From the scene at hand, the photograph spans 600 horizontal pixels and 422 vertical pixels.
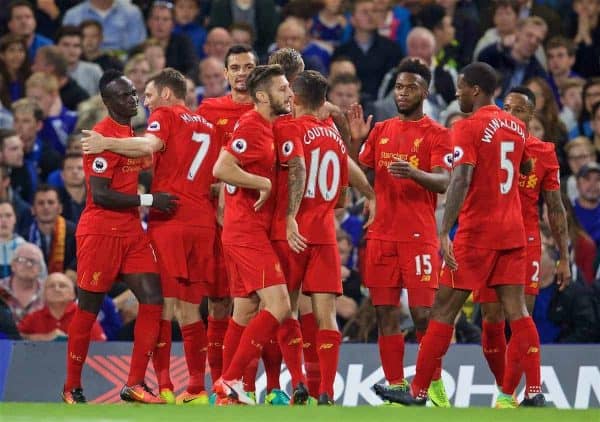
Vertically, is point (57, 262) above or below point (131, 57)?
below

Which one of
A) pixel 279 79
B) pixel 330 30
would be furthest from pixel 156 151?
pixel 330 30

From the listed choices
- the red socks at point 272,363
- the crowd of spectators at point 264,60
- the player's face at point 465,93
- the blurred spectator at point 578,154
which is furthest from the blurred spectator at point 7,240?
the blurred spectator at point 578,154

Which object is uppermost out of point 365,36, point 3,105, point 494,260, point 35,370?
point 365,36

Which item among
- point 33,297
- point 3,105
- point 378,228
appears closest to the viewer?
point 378,228

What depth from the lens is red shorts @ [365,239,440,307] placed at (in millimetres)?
11016

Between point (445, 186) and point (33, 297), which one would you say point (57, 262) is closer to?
point (33, 297)

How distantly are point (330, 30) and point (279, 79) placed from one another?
7775 mm

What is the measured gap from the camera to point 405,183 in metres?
11.1

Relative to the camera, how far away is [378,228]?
11164 mm

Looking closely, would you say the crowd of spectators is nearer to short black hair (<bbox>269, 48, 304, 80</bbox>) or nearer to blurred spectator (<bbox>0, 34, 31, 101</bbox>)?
blurred spectator (<bbox>0, 34, 31, 101</bbox>)

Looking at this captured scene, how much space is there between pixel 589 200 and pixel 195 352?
536cm

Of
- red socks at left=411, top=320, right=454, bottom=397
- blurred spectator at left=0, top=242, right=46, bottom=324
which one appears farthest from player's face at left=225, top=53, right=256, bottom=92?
blurred spectator at left=0, top=242, right=46, bottom=324

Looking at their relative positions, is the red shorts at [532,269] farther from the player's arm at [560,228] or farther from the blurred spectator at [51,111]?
the blurred spectator at [51,111]

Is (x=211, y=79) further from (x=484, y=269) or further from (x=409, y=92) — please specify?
(x=484, y=269)
